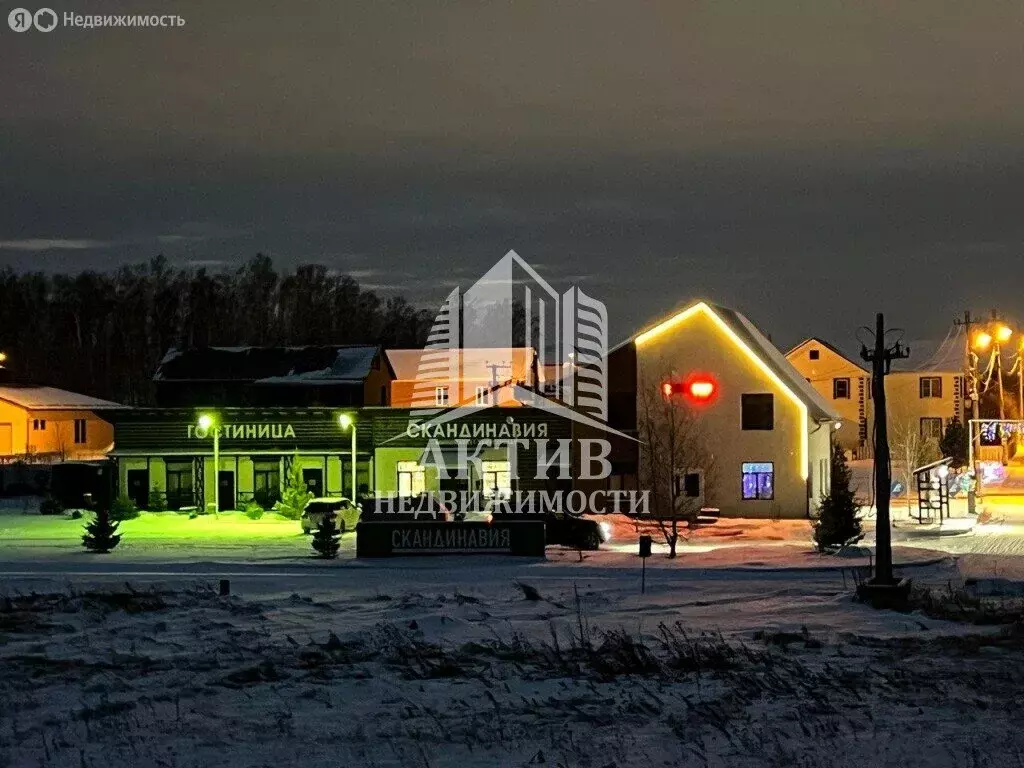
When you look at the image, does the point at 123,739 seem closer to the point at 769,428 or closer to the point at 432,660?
the point at 432,660

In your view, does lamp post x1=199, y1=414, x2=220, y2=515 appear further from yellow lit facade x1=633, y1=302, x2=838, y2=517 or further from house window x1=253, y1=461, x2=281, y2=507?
yellow lit facade x1=633, y1=302, x2=838, y2=517

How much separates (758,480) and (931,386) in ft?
139

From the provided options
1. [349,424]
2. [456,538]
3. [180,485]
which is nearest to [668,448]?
[349,424]

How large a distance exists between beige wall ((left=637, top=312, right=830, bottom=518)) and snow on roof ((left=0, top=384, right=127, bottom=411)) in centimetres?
4479

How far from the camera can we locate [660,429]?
173 feet

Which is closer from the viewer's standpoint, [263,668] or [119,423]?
[263,668]

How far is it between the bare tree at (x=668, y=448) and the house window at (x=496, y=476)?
5215 millimetres

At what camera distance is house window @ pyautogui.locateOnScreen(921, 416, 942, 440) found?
8925cm

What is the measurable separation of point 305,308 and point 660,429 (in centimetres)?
8588

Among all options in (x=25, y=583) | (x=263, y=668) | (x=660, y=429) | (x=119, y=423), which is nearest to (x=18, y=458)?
(x=119, y=423)

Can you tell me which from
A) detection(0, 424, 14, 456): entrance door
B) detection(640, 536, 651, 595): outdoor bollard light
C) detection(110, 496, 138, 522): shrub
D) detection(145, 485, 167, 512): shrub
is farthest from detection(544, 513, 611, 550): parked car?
detection(0, 424, 14, 456): entrance door

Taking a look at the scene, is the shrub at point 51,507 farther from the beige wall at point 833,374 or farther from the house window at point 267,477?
the beige wall at point 833,374

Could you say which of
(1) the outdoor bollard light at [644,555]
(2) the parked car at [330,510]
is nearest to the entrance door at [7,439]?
(2) the parked car at [330,510]

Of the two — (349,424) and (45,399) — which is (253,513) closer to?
(349,424)
